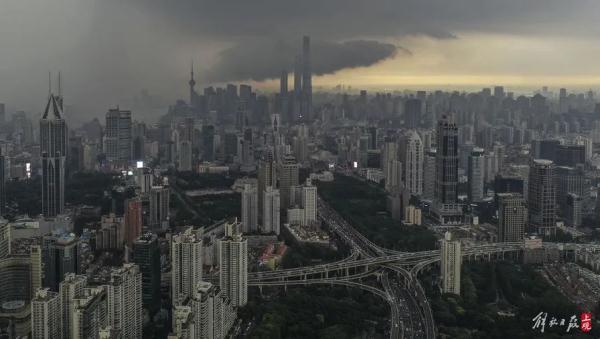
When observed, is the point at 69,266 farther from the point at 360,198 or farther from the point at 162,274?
the point at 360,198

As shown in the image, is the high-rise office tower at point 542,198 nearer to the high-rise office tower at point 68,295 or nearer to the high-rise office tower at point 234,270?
the high-rise office tower at point 234,270

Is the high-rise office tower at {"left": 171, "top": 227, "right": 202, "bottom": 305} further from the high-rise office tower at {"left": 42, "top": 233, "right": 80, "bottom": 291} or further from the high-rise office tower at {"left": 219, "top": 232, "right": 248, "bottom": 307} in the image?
the high-rise office tower at {"left": 42, "top": 233, "right": 80, "bottom": 291}

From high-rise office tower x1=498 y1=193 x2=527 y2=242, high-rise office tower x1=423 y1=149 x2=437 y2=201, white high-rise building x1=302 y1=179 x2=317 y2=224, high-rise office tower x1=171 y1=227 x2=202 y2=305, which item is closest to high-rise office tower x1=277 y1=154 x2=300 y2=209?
white high-rise building x1=302 y1=179 x2=317 y2=224

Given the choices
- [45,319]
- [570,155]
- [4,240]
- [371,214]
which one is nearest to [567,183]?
[570,155]

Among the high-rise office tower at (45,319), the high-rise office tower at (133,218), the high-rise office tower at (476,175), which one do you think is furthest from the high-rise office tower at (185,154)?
the high-rise office tower at (45,319)

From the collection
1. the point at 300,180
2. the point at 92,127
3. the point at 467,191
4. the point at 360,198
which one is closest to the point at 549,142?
the point at 467,191

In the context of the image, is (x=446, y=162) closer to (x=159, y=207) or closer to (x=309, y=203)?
(x=309, y=203)
